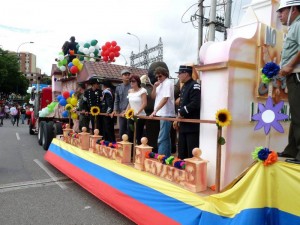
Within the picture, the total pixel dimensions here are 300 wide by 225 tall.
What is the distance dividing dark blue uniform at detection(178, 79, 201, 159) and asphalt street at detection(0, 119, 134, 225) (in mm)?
1219

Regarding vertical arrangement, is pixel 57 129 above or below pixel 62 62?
below

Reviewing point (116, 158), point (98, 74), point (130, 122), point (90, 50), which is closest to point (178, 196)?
point (116, 158)

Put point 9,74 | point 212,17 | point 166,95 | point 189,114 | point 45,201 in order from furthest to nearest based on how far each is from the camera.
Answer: point 9,74, point 212,17, point 45,201, point 166,95, point 189,114

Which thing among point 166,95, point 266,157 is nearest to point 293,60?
point 266,157

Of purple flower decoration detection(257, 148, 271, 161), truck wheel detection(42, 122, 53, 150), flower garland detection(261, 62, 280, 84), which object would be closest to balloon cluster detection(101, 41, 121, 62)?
truck wheel detection(42, 122, 53, 150)

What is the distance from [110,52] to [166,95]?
20.3ft

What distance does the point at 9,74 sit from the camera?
145 ft

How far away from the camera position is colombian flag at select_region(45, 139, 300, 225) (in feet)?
7.36

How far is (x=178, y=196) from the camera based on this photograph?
2.88 meters

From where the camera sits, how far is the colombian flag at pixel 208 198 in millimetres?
2244

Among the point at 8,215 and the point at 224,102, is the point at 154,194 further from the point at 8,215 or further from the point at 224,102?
the point at 8,215

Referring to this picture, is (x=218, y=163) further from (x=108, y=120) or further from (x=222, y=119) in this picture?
(x=108, y=120)

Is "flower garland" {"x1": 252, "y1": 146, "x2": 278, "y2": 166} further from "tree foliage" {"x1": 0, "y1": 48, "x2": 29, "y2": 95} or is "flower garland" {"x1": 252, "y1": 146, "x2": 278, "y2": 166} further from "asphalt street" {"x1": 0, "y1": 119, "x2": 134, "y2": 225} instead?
"tree foliage" {"x1": 0, "y1": 48, "x2": 29, "y2": 95}

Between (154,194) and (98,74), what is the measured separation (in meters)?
5.74
